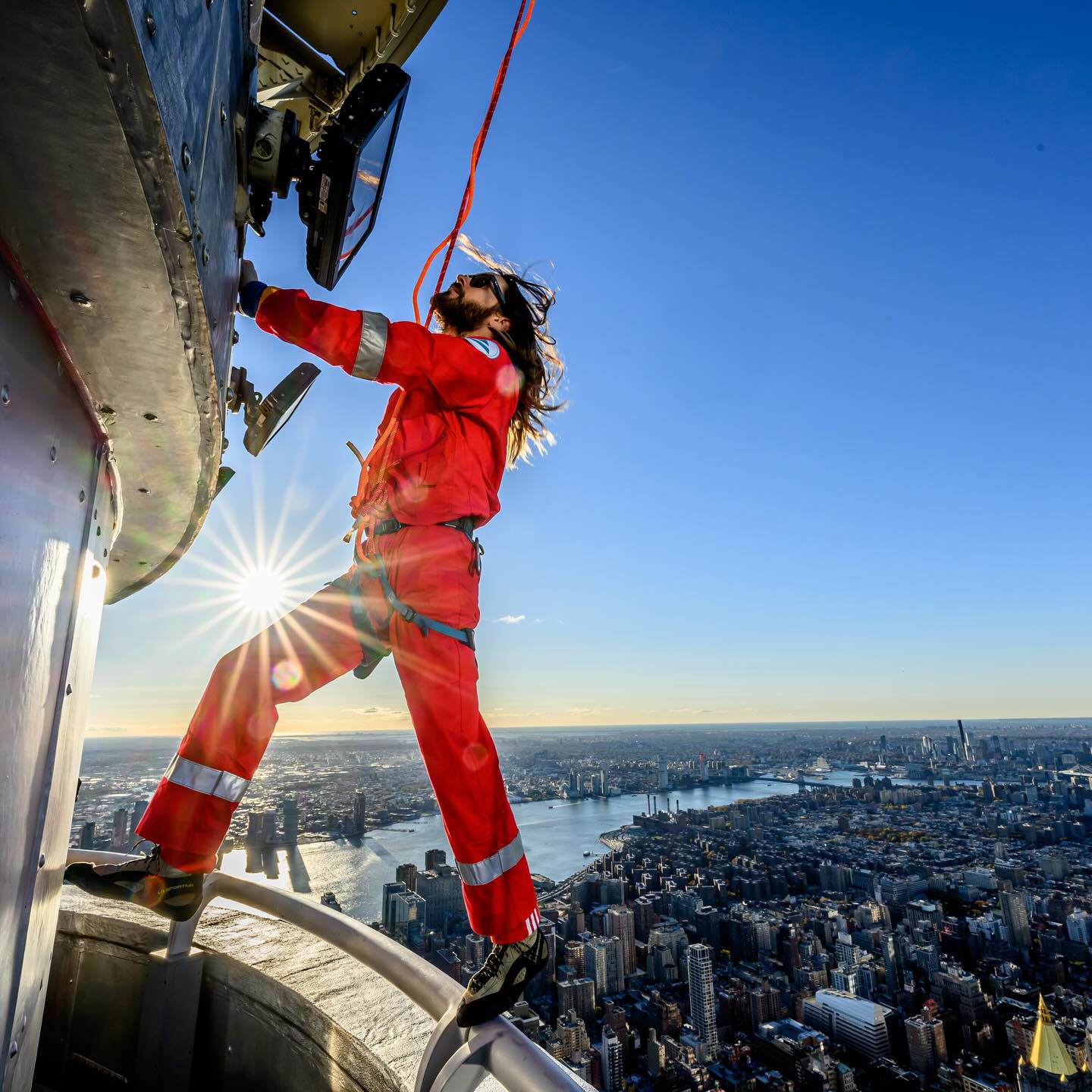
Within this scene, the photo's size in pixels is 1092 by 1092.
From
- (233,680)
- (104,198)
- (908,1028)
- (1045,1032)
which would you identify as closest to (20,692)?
(233,680)

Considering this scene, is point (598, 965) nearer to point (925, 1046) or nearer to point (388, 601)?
point (925, 1046)

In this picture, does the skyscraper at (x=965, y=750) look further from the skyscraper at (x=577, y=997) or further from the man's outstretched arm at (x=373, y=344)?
the man's outstretched arm at (x=373, y=344)

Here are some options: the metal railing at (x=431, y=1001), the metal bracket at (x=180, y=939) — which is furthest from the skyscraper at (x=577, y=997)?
the metal railing at (x=431, y=1001)

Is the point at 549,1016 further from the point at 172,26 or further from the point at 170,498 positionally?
the point at 172,26

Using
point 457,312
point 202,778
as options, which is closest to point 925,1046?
point 202,778

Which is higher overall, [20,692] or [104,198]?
[104,198]

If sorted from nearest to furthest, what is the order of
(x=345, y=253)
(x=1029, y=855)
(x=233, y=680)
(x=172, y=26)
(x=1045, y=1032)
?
(x=172, y=26) < (x=233, y=680) < (x=345, y=253) < (x=1045, y=1032) < (x=1029, y=855)
